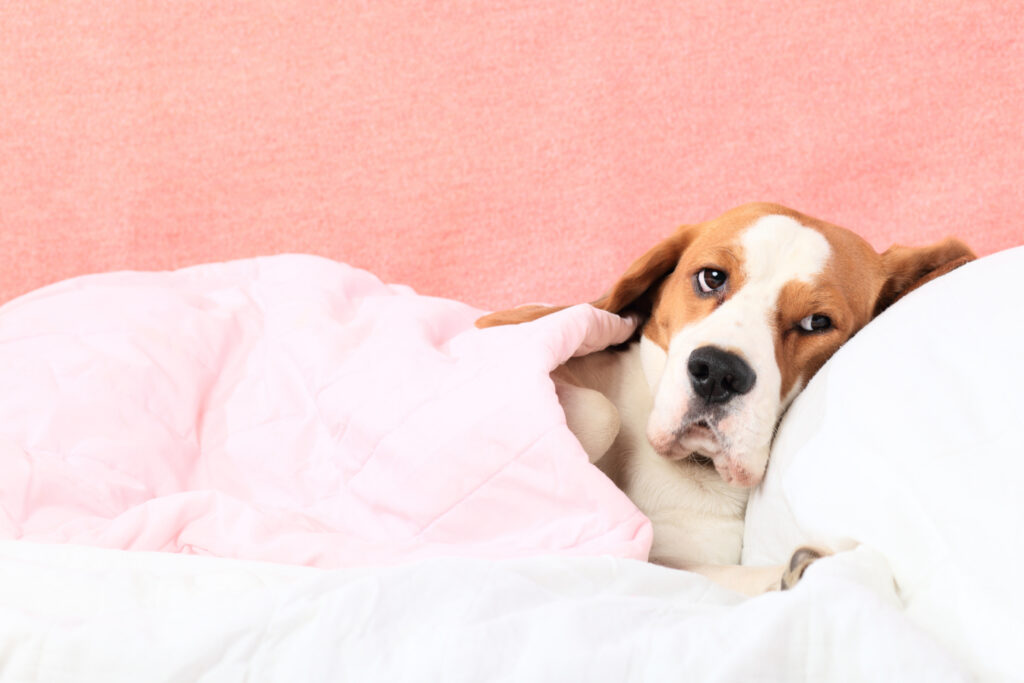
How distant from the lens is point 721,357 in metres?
1.22

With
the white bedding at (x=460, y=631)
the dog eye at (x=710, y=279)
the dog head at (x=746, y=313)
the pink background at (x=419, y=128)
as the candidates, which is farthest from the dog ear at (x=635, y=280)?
the white bedding at (x=460, y=631)

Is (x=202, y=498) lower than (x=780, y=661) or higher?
lower

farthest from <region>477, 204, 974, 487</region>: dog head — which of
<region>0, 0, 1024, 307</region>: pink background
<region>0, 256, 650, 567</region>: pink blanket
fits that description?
<region>0, 0, 1024, 307</region>: pink background

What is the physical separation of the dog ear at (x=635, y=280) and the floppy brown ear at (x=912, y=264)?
0.33 m

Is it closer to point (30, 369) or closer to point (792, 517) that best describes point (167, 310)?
point (30, 369)

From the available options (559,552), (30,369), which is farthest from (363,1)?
(559,552)

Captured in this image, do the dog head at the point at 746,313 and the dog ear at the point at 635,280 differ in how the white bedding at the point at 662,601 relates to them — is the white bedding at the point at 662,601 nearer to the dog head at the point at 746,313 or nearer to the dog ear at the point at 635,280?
the dog head at the point at 746,313

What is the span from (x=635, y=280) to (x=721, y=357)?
359 millimetres

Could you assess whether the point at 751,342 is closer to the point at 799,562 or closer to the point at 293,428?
the point at 799,562

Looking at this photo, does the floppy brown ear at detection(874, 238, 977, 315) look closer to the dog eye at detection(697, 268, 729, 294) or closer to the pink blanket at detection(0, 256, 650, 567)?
the dog eye at detection(697, 268, 729, 294)

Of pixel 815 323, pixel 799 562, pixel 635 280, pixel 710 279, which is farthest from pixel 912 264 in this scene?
pixel 799 562

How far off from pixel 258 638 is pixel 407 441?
495 millimetres

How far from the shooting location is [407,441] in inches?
47.8

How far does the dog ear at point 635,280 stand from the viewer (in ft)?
4.99
